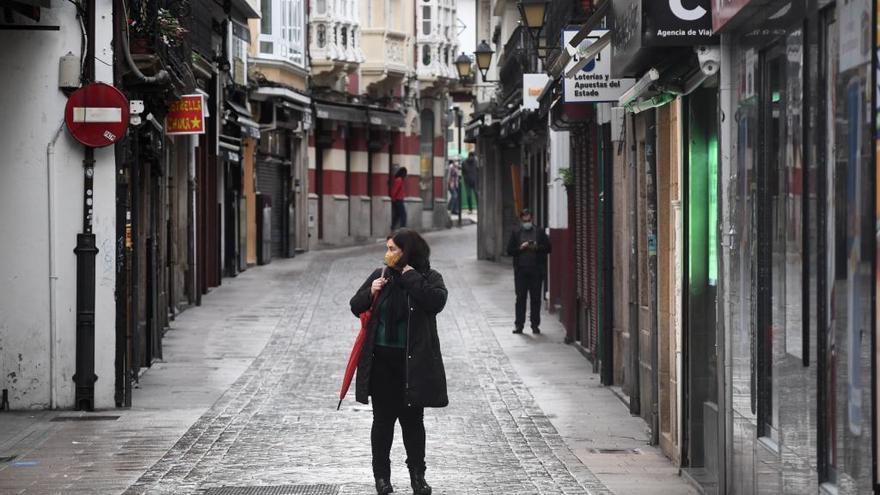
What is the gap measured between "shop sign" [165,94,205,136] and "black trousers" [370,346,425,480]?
11106mm

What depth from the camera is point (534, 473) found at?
12406mm

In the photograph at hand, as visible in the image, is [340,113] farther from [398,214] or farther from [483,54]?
[483,54]

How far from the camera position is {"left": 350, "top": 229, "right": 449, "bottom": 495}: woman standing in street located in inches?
439

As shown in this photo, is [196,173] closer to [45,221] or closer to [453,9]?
[45,221]

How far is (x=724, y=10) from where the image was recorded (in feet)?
31.4

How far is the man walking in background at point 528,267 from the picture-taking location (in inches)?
937

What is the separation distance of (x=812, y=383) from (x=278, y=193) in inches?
1322

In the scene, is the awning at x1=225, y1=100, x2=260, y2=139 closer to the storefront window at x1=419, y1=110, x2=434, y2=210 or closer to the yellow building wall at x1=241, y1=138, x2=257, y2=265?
the yellow building wall at x1=241, y1=138, x2=257, y2=265

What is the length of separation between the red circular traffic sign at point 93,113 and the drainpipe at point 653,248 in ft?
15.7

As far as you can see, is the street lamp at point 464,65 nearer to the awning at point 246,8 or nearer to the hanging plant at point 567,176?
the awning at point 246,8

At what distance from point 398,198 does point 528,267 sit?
26260 millimetres

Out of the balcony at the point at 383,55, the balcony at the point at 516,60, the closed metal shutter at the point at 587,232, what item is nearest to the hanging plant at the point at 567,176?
the closed metal shutter at the point at 587,232

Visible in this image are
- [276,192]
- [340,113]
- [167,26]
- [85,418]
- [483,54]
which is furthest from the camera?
[340,113]

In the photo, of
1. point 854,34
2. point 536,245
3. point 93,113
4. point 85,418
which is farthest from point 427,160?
point 854,34
